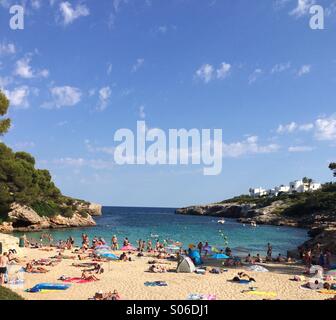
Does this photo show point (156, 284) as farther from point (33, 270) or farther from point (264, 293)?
point (33, 270)

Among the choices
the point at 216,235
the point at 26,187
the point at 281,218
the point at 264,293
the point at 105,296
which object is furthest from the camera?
the point at 281,218

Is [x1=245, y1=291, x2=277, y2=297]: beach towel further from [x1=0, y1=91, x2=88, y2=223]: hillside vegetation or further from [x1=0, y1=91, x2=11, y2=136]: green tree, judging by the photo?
[x1=0, y1=91, x2=88, y2=223]: hillside vegetation

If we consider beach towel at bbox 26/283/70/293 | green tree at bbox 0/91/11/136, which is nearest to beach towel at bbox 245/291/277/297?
beach towel at bbox 26/283/70/293

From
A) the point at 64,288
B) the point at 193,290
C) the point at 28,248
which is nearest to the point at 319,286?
the point at 193,290

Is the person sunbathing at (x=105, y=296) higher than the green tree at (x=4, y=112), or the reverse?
the green tree at (x=4, y=112)

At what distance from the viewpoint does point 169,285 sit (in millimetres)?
19094

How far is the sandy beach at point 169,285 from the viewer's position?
16734 millimetres

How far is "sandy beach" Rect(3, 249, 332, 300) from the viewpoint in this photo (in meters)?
16.7

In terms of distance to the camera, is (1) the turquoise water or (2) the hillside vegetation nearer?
(1) the turquoise water

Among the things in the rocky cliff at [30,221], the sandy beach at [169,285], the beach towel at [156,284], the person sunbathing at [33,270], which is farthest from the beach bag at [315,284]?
the rocky cliff at [30,221]

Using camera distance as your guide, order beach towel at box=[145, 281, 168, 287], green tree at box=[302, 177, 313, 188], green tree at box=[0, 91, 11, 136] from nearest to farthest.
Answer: beach towel at box=[145, 281, 168, 287] < green tree at box=[0, 91, 11, 136] < green tree at box=[302, 177, 313, 188]

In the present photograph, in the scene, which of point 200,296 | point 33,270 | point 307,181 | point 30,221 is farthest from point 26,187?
point 307,181

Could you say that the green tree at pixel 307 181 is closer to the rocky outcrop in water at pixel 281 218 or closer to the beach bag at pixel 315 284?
the rocky outcrop in water at pixel 281 218

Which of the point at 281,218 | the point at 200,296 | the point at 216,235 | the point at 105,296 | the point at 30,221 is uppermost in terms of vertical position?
the point at 105,296
